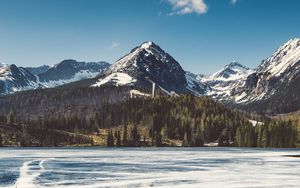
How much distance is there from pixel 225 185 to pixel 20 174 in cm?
2920

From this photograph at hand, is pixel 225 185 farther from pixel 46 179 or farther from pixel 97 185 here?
pixel 46 179

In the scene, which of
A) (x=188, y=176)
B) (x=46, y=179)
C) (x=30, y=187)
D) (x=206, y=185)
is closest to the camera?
(x=30, y=187)

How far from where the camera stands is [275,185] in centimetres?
5931

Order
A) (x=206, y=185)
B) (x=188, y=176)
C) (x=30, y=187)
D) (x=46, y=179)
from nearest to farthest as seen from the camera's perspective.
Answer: (x=30, y=187) → (x=206, y=185) → (x=46, y=179) → (x=188, y=176)

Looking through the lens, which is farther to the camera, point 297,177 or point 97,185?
point 297,177

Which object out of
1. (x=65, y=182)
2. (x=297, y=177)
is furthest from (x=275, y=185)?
(x=65, y=182)

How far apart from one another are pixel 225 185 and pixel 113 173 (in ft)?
65.7

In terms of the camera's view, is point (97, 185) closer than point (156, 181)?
Yes

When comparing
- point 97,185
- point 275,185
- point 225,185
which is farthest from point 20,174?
point 275,185

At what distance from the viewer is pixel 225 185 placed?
192 ft

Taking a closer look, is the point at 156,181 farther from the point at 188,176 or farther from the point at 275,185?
the point at 275,185

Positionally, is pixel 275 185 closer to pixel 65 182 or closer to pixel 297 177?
pixel 297 177

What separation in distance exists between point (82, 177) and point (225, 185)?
64.1ft

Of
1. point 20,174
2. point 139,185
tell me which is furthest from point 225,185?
point 20,174
